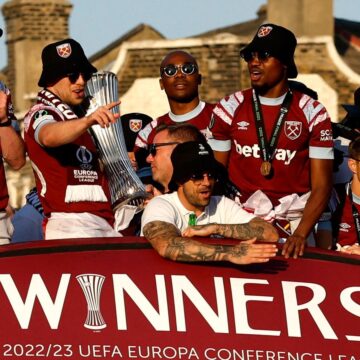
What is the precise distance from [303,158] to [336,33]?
41.4 m

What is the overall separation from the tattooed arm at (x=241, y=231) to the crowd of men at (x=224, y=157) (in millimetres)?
33

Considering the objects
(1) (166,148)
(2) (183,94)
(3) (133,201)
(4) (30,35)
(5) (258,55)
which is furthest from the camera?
(4) (30,35)

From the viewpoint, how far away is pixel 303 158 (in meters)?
8.90

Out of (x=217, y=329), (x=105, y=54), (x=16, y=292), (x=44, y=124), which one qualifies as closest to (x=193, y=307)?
(x=217, y=329)

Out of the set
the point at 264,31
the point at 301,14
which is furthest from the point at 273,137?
the point at 301,14

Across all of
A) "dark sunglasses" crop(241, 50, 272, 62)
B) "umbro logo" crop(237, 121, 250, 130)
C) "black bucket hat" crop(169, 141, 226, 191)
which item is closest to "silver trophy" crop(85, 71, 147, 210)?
"umbro logo" crop(237, 121, 250, 130)

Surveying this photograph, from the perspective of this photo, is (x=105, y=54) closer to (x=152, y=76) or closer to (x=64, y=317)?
(x=152, y=76)

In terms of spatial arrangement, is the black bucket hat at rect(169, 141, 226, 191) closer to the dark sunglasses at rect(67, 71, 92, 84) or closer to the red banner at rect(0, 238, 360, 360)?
the red banner at rect(0, 238, 360, 360)

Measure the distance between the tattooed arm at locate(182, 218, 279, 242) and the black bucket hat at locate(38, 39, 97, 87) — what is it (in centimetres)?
139

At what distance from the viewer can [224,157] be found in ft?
29.6

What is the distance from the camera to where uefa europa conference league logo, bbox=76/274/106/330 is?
668 centimetres

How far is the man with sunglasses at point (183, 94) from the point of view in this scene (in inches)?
391

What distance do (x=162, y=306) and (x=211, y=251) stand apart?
1.20ft

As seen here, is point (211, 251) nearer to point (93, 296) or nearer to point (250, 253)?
point (250, 253)
